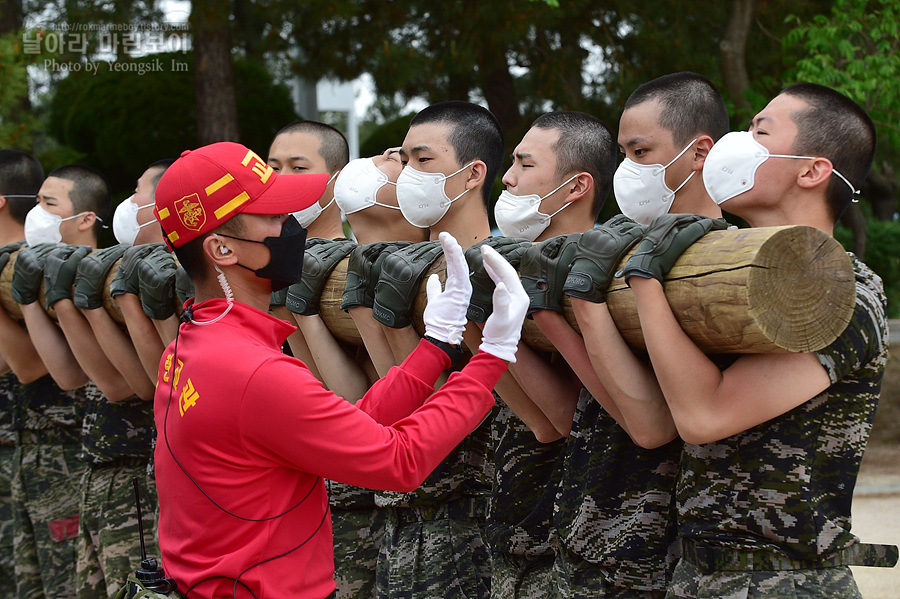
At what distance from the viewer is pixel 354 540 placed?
13.0 ft

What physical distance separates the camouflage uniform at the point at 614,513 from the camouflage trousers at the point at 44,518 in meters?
3.71

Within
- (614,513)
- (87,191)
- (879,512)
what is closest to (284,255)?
(614,513)

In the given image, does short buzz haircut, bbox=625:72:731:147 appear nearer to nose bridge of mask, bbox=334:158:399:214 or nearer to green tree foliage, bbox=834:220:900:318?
nose bridge of mask, bbox=334:158:399:214

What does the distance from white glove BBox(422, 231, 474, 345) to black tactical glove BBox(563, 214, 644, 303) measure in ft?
0.86

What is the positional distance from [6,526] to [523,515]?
427 centimetres

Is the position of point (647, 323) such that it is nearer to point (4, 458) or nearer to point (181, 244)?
point (181, 244)

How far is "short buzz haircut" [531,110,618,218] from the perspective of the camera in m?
3.54

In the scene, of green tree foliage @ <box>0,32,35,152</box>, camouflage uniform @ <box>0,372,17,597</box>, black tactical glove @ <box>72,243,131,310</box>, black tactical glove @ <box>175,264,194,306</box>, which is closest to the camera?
black tactical glove @ <box>175,264,194,306</box>

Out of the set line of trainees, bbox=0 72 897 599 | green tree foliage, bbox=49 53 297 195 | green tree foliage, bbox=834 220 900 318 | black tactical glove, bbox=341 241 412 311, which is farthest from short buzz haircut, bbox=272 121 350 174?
green tree foliage, bbox=834 220 900 318

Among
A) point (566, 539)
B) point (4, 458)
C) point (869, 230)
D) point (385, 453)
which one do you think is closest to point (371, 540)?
point (566, 539)

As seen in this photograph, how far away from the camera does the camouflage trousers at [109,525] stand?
16.2ft

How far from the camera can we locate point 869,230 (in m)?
16.4

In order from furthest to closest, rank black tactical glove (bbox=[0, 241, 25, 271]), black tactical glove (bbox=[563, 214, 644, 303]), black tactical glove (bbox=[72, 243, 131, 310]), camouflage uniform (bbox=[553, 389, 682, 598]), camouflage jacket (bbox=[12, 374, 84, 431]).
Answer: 1. camouflage jacket (bbox=[12, 374, 84, 431])
2. black tactical glove (bbox=[0, 241, 25, 271])
3. black tactical glove (bbox=[72, 243, 131, 310])
4. camouflage uniform (bbox=[553, 389, 682, 598])
5. black tactical glove (bbox=[563, 214, 644, 303])

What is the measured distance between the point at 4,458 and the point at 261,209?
443 centimetres
